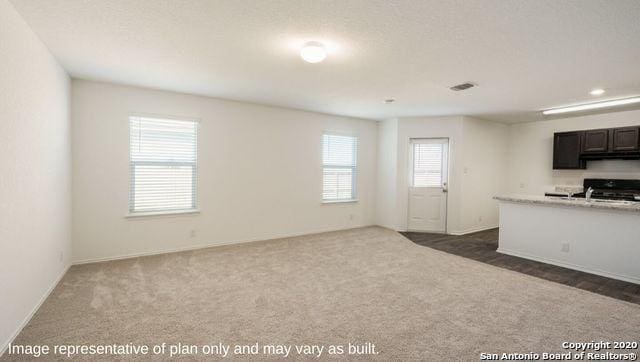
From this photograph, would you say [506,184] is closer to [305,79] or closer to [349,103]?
[349,103]

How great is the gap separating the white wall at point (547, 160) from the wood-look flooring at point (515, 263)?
60.2 inches

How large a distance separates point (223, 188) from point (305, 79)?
2.34m

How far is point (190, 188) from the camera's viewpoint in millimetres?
4629

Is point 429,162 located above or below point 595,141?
below

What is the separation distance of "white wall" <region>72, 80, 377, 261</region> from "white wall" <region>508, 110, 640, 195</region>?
3.43m

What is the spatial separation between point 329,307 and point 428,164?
4472mm

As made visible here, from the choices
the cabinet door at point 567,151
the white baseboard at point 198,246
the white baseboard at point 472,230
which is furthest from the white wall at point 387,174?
the cabinet door at point 567,151

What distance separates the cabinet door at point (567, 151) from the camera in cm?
568

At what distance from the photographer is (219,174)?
4.84 m

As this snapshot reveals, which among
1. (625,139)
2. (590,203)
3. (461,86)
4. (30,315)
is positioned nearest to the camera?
(30,315)

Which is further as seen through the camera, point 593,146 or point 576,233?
point 593,146

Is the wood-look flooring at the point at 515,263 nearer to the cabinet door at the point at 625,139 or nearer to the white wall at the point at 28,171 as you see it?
the cabinet door at the point at 625,139

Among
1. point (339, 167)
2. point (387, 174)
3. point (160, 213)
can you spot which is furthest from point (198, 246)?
point (387, 174)

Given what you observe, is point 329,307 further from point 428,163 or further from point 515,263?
point 428,163
